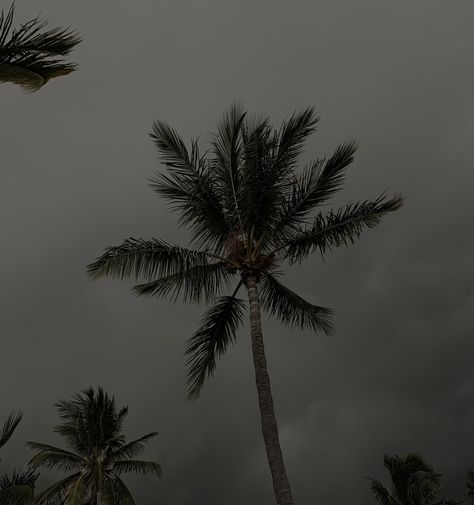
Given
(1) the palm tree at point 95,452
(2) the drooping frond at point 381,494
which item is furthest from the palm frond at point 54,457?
(2) the drooping frond at point 381,494

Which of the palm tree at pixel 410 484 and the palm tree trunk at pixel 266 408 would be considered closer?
the palm tree trunk at pixel 266 408

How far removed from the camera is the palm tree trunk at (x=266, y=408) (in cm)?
885

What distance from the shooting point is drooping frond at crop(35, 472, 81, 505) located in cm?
2188

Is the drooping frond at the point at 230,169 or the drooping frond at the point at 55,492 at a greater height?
the drooping frond at the point at 230,169

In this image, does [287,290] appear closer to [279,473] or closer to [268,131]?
[268,131]

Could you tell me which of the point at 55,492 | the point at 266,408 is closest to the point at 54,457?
the point at 55,492

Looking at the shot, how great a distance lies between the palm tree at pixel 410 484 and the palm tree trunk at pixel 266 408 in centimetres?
1832

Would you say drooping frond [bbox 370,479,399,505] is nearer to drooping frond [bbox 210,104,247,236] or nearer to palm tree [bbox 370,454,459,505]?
palm tree [bbox 370,454,459,505]

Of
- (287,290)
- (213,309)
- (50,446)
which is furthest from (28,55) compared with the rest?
(50,446)

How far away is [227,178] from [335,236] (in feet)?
10.5

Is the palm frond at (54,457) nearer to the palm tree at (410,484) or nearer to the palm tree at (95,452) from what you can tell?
the palm tree at (95,452)

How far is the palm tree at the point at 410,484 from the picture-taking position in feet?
79.4

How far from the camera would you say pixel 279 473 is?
29.5ft

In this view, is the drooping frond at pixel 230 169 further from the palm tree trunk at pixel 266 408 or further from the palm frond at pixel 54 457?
the palm frond at pixel 54 457
